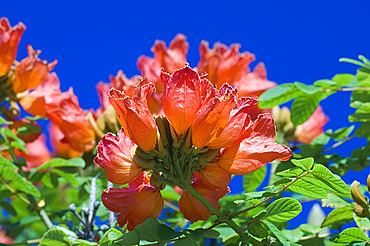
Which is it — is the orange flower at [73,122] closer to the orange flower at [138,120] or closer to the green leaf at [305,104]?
the green leaf at [305,104]

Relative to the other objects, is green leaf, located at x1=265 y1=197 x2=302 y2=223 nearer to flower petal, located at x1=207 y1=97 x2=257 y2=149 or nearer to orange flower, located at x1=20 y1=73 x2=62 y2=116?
flower petal, located at x1=207 y1=97 x2=257 y2=149

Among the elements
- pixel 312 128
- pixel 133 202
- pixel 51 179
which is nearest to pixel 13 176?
pixel 51 179

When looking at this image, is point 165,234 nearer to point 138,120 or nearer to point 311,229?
point 138,120

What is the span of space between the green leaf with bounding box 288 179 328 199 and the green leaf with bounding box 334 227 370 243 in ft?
0.36

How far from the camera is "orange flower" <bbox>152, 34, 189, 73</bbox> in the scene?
257 centimetres

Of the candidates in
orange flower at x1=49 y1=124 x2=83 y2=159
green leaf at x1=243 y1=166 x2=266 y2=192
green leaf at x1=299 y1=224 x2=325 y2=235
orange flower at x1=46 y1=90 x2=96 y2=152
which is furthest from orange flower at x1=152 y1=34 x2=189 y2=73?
green leaf at x1=299 y1=224 x2=325 y2=235

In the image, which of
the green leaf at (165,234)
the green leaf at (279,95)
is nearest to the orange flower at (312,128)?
the green leaf at (279,95)

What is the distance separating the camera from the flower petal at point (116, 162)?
42.3 inches

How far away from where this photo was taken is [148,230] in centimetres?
105

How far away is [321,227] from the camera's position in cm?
150

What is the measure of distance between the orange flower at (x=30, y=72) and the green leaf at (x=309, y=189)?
153 cm

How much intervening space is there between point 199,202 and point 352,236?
14.3 inches

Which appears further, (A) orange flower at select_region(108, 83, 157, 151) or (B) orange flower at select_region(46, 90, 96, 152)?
(B) orange flower at select_region(46, 90, 96, 152)

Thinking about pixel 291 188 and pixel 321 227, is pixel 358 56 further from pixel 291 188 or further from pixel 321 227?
pixel 291 188
